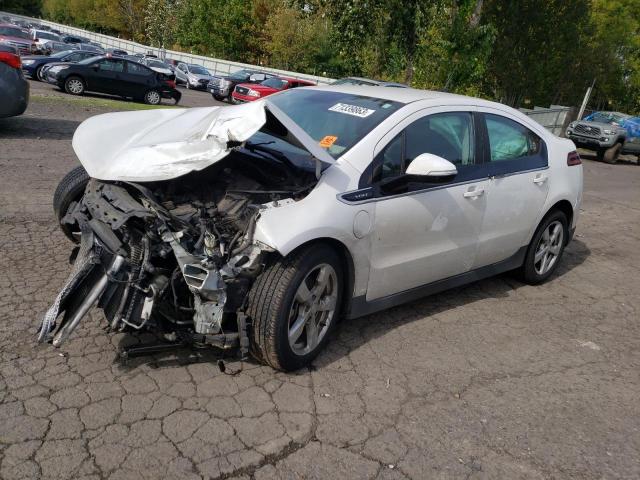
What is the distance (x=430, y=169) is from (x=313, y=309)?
117cm

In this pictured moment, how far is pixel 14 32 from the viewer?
30516mm

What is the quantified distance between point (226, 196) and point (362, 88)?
6.18 feet

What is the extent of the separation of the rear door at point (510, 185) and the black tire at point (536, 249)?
17 centimetres

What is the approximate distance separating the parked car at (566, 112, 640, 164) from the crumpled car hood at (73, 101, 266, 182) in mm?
19494

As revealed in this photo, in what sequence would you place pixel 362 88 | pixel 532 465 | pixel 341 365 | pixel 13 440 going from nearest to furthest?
pixel 13 440
pixel 532 465
pixel 341 365
pixel 362 88

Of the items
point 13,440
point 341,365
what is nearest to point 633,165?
point 341,365

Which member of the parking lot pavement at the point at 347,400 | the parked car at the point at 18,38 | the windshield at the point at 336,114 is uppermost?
the windshield at the point at 336,114

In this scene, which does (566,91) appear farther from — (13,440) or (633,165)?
(13,440)

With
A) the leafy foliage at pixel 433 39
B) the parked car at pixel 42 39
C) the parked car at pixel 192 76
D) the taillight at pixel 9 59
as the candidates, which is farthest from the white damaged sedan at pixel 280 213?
the parked car at pixel 42 39

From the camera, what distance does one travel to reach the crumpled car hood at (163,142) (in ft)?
10.8

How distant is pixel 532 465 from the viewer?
9.93 ft

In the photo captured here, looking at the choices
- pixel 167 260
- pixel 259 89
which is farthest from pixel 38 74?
pixel 167 260

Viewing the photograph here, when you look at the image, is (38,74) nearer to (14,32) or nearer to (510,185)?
(14,32)

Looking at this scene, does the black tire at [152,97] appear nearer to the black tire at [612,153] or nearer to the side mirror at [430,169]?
the black tire at [612,153]
